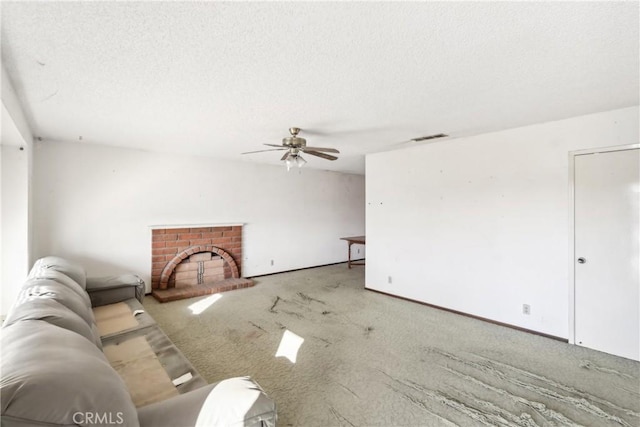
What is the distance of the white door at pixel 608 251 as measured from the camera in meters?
2.73

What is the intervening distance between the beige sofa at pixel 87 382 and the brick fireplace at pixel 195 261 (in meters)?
2.58

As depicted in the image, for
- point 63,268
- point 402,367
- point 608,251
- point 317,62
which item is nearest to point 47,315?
point 63,268

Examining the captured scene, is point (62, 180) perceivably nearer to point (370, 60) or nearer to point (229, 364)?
point (229, 364)

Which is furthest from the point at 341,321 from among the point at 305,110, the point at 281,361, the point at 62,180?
the point at 62,180

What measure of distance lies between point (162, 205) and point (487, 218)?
4720mm

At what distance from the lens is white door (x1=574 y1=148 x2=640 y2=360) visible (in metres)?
2.73

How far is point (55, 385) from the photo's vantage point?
0.85m

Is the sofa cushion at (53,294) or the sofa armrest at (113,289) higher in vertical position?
the sofa cushion at (53,294)

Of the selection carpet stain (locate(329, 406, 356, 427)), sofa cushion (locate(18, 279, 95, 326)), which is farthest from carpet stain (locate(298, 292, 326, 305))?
sofa cushion (locate(18, 279, 95, 326))

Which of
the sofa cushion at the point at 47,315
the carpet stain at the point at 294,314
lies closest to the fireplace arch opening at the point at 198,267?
the carpet stain at the point at 294,314

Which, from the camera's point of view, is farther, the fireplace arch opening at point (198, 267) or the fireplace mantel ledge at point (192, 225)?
the fireplace arch opening at point (198, 267)

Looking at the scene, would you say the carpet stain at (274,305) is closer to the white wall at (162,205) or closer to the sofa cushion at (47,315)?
the white wall at (162,205)

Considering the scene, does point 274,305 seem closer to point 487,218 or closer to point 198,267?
point 198,267

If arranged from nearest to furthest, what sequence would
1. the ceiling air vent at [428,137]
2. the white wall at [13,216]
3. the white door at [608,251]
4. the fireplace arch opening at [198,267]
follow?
the white door at [608,251] < the white wall at [13,216] < the ceiling air vent at [428,137] < the fireplace arch opening at [198,267]
